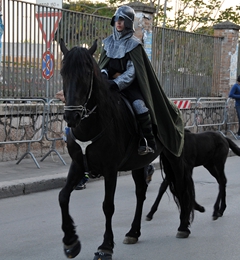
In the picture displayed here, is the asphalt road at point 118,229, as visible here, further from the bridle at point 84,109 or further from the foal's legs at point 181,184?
the bridle at point 84,109

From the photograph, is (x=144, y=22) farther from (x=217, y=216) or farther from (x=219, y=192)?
(x=217, y=216)

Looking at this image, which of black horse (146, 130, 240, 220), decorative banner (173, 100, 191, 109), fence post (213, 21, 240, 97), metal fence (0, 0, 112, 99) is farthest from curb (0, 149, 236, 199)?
fence post (213, 21, 240, 97)

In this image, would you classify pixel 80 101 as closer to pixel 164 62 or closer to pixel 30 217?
pixel 30 217

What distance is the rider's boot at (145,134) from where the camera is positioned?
19.4ft

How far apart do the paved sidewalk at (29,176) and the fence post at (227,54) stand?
893 cm

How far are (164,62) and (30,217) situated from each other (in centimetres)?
972

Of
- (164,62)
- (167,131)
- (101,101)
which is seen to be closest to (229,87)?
(164,62)

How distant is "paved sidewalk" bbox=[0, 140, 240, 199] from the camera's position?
362 inches

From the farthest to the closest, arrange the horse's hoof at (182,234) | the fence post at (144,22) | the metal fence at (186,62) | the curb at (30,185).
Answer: the metal fence at (186,62)
the fence post at (144,22)
the curb at (30,185)
the horse's hoof at (182,234)

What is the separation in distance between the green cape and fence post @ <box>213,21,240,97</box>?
1289 centimetres

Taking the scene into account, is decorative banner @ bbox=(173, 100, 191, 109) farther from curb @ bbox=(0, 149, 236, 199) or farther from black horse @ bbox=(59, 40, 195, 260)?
black horse @ bbox=(59, 40, 195, 260)

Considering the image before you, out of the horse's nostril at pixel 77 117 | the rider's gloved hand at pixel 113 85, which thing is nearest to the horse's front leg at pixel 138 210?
the rider's gloved hand at pixel 113 85

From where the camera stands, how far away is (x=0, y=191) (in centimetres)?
889

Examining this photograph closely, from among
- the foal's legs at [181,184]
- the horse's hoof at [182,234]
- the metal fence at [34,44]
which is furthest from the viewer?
the metal fence at [34,44]
